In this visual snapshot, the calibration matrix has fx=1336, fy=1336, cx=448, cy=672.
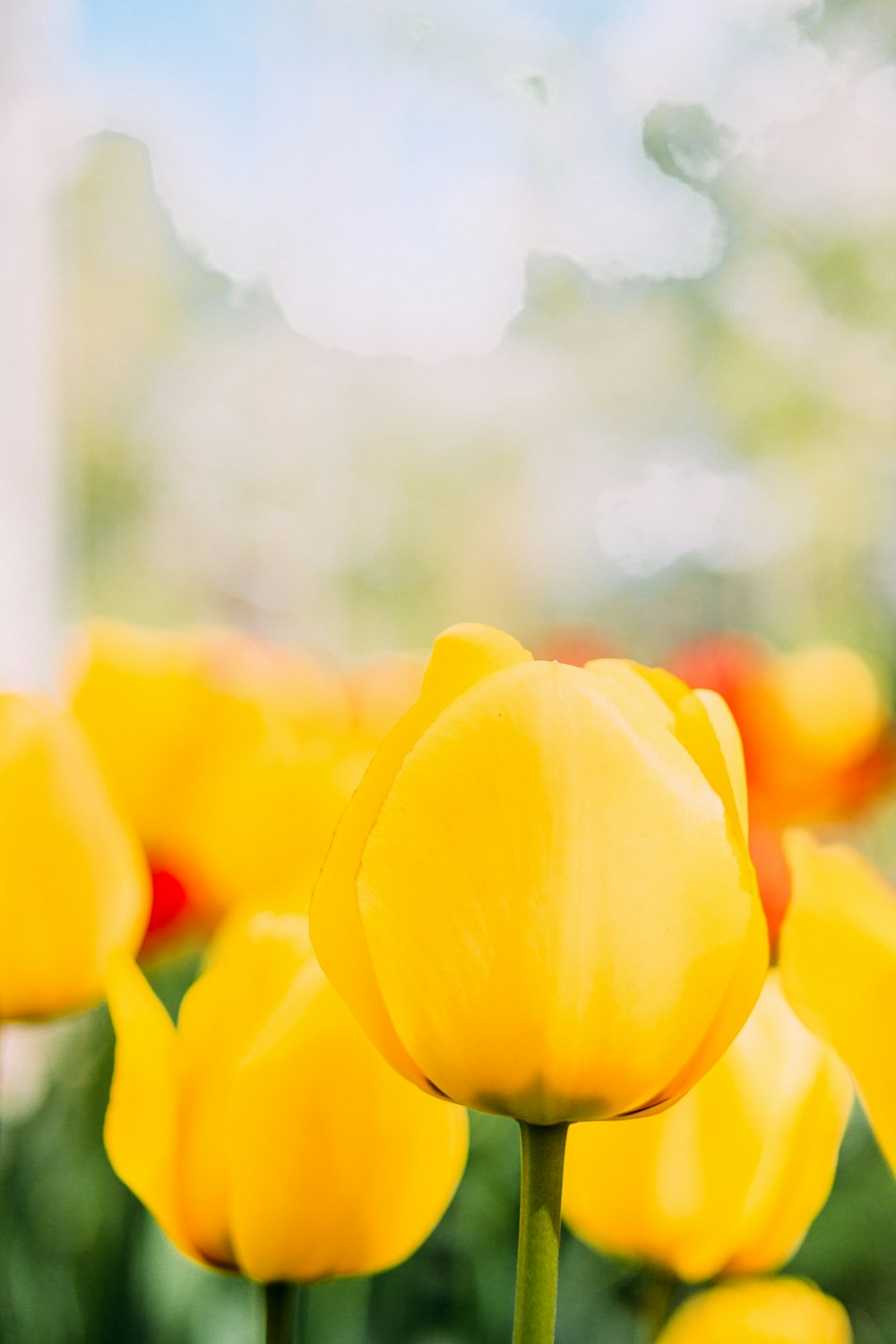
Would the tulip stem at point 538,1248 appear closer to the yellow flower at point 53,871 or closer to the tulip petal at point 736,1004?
the tulip petal at point 736,1004

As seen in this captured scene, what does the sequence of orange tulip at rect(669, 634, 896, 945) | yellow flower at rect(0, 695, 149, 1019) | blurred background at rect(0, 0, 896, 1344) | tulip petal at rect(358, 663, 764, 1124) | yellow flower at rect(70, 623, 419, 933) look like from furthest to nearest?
orange tulip at rect(669, 634, 896, 945) < blurred background at rect(0, 0, 896, 1344) < yellow flower at rect(70, 623, 419, 933) < yellow flower at rect(0, 695, 149, 1019) < tulip petal at rect(358, 663, 764, 1124)

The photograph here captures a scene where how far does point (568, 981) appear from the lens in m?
0.13

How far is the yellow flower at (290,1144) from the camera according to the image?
179 millimetres

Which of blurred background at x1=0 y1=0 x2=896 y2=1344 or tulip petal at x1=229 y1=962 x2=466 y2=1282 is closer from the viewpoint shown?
tulip petal at x1=229 y1=962 x2=466 y2=1282

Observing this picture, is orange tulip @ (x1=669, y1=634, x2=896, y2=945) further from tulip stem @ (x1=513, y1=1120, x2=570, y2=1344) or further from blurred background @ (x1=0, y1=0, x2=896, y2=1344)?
tulip stem @ (x1=513, y1=1120, x2=570, y2=1344)

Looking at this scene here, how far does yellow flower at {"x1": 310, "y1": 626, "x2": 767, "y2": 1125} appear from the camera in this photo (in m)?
0.13

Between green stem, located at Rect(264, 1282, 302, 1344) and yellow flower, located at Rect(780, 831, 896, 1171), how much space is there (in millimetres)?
82

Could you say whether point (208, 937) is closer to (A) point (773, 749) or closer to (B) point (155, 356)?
(A) point (773, 749)

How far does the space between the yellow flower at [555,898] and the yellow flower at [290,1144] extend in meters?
0.05

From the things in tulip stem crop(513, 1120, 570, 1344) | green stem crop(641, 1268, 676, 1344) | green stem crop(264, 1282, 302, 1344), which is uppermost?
tulip stem crop(513, 1120, 570, 1344)

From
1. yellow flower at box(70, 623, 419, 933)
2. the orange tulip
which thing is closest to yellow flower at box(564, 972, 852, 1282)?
yellow flower at box(70, 623, 419, 933)

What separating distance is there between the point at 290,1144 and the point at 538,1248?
2.2 inches

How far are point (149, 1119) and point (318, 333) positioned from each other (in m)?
1.97

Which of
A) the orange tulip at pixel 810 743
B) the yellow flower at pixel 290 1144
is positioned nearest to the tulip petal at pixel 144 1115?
the yellow flower at pixel 290 1144
